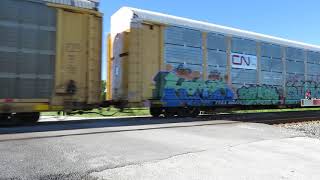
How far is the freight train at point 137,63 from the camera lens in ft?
38.6

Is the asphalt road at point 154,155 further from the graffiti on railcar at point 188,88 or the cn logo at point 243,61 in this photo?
the cn logo at point 243,61

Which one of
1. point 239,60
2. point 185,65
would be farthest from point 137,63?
point 239,60

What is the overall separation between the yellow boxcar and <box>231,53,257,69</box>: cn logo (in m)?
7.01

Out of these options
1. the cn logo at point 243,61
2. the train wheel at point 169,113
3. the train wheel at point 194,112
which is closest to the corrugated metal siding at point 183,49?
the train wheel at point 194,112

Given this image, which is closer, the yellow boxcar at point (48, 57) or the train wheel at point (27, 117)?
the yellow boxcar at point (48, 57)

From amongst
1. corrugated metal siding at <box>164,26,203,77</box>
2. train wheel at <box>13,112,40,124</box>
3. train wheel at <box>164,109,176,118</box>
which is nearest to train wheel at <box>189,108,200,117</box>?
train wheel at <box>164,109,176,118</box>

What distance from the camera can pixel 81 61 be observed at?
42.5ft

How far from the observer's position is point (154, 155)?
727 cm

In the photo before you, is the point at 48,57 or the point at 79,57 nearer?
the point at 48,57

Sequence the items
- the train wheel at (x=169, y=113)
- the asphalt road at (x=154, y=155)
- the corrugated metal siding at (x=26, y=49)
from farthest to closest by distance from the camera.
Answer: the train wheel at (x=169, y=113), the corrugated metal siding at (x=26, y=49), the asphalt road at (x=154, y=155)

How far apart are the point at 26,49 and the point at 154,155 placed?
6.32 meters

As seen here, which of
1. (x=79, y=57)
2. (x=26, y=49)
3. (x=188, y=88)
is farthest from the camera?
(x=188, y=88)

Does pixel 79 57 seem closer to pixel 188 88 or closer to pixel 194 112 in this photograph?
pixel 188 88

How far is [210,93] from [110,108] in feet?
14.5
